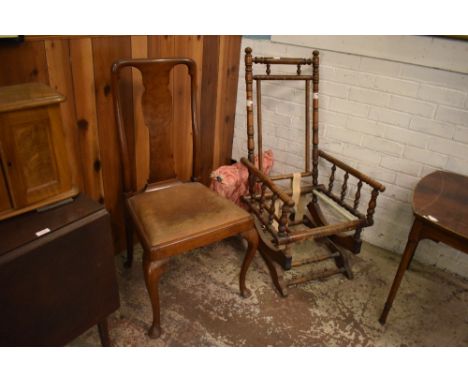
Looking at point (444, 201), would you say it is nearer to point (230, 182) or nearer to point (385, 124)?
point (385, 124)

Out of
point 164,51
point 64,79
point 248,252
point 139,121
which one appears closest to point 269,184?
point 248,252

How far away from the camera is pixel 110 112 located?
167 centimetres

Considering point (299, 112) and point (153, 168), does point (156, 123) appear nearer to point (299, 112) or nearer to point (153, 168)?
point (153, 168)

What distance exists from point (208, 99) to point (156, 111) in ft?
1.86

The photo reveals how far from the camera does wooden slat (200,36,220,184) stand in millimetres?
2064

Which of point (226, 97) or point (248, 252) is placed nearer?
point (248, 252)

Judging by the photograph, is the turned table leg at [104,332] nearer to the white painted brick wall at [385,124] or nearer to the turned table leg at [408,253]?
the turned table leg at [408,253]

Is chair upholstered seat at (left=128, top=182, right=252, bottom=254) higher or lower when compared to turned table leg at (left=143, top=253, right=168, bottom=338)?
higher

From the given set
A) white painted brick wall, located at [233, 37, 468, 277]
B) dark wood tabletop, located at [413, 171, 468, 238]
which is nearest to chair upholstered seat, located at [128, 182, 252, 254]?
dark wood tabletop, located at [413, 171, 468, 238]

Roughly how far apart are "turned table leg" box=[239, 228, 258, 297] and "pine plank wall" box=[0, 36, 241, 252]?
2.32ft

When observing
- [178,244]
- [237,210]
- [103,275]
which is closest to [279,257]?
[237,210]

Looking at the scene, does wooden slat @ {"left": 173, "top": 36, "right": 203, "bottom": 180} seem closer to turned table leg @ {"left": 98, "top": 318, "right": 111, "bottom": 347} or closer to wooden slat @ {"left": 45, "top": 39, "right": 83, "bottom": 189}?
wooden slat @ {"left": 45, "top": 39, "right": 83, "bottom": 189}

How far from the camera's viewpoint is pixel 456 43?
65.6 inches

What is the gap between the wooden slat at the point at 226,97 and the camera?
7.20 ft
